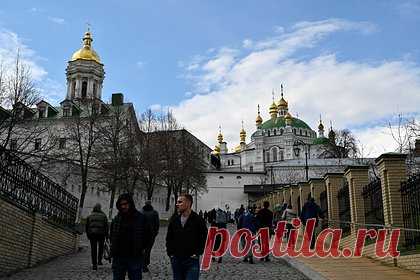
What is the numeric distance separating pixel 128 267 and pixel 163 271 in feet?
16.3

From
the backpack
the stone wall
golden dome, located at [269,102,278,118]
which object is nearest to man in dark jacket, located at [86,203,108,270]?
the stone wall

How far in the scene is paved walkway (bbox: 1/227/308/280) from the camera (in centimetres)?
1091

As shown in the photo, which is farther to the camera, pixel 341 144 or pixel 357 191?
pixel 341 144

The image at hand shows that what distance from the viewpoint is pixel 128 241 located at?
7.15m

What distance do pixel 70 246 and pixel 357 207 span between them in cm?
968

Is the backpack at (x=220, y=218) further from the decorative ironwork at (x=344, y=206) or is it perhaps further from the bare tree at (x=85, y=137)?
the bare tree at (x=85, y=137)

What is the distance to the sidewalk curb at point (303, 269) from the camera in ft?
32.8

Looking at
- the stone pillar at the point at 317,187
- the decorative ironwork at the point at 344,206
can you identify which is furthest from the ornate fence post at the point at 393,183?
the stone pillar at the point at 317,187

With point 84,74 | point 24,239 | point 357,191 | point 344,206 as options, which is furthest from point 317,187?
point 84,74

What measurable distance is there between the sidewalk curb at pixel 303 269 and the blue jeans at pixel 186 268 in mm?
3862

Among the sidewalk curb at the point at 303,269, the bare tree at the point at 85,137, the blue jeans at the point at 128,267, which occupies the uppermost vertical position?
the bare tree at the point at 85,137

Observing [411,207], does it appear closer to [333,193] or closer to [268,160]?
[333,193]

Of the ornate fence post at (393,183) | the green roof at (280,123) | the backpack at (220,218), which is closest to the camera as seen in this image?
the ornate fence post at (393,183)

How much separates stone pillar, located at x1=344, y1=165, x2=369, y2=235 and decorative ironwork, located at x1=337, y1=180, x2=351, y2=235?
1158mm
